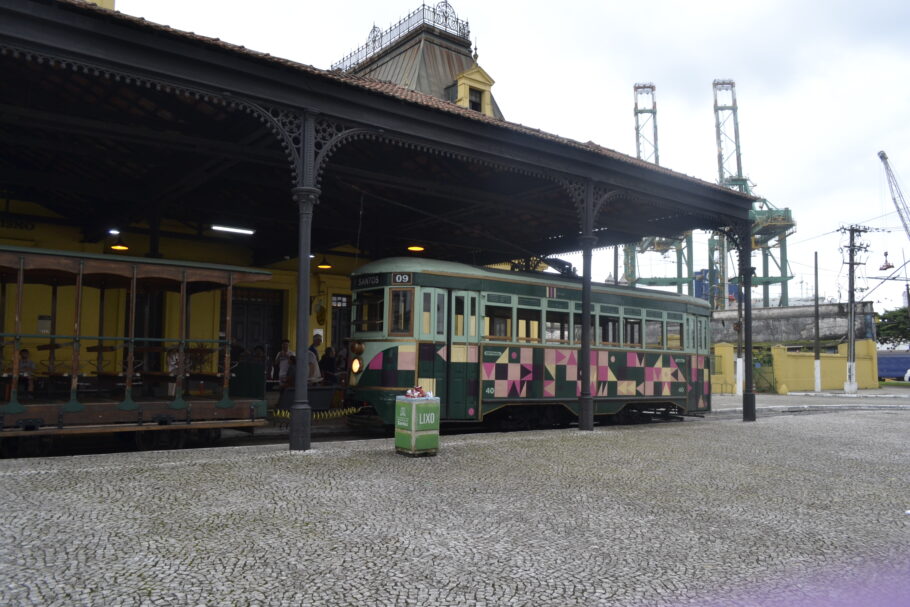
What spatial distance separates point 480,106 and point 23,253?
A: 57.2 feet

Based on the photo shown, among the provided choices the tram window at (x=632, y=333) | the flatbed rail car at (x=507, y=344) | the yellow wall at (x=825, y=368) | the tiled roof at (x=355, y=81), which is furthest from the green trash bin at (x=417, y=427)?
the yellow wall at (x=825, y=368)

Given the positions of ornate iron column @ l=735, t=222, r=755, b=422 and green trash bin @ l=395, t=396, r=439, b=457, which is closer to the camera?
green trash bin @ l=395, t=396, r=439, b=457

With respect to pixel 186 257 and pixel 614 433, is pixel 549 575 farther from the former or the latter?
pixel 186 257

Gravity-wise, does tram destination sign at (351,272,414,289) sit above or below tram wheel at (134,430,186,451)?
above

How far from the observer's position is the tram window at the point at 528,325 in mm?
12922

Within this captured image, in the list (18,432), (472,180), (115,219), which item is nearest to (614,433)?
(472,180)

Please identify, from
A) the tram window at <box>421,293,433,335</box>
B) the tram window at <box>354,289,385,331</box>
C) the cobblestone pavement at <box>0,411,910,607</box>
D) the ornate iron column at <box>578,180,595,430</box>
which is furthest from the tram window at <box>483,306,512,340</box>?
the cobblestone pavement at <box>0,411,910,607</box>

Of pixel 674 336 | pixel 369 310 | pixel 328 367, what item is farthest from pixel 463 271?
pixel 674 336

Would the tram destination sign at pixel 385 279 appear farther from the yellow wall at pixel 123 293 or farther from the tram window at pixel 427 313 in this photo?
the yellow wall at pixel 123 293

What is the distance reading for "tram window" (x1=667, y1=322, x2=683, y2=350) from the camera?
15641 mm

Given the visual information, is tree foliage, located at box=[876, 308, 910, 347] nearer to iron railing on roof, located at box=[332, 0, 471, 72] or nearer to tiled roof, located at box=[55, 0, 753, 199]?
iron railing on roof, located at box=[332, 0, 471, 72]

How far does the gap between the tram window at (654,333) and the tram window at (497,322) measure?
4.15 m

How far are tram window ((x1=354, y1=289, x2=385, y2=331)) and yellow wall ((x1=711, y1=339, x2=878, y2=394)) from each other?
22.8 metres

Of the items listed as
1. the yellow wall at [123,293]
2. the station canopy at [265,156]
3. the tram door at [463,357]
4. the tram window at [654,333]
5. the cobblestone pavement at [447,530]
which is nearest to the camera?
the cobblestone pavement at [447,530]
